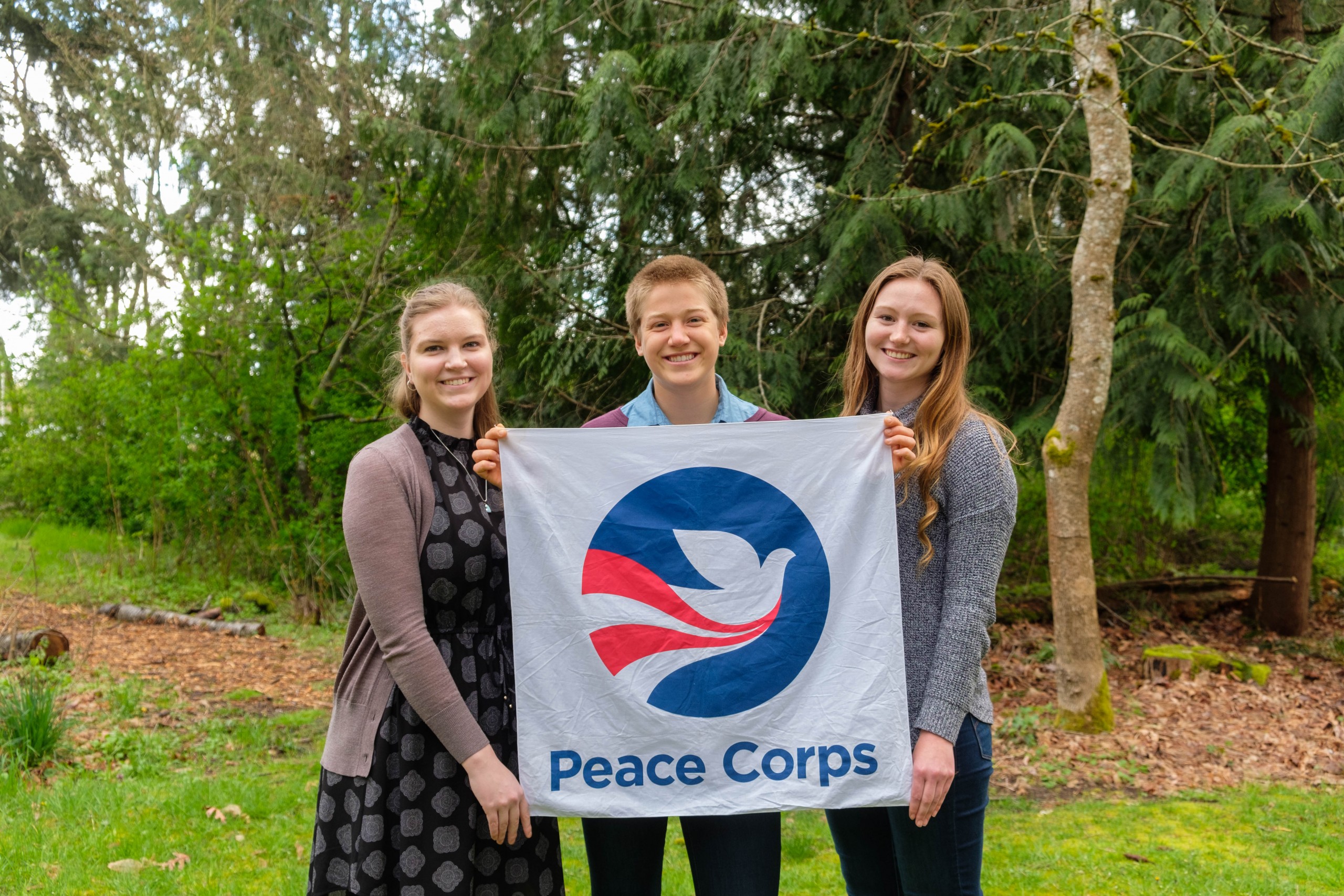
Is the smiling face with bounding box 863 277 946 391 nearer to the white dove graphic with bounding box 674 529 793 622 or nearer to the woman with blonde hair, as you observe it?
the white dove graphic with bounding box 674 529 793 622

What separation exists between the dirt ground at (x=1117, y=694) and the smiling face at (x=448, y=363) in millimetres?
4337

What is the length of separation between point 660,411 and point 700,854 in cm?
106

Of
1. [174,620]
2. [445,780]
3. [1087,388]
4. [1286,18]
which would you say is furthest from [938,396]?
[174,620]

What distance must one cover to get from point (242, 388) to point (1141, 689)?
10224 mm

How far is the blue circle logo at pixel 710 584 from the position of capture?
2246 millimetres

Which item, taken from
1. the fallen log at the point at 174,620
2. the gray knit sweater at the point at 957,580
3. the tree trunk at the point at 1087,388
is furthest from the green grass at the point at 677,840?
the fallen log at the point at 174,620

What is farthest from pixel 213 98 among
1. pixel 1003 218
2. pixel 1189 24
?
pixel 1189 24

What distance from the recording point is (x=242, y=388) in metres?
11.9

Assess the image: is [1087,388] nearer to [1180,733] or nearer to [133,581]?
[1180,733]

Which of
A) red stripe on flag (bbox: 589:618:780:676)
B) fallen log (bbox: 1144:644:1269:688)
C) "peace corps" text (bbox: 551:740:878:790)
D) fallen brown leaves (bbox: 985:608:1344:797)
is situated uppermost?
red stripe on flag (bbox: 589:618:780:676)

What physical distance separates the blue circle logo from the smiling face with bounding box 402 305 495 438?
44 centimetres

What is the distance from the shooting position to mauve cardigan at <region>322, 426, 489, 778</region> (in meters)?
2.00

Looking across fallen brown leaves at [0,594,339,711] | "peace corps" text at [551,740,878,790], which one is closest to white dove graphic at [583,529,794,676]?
"peace corps" text at [551,740,878,790]

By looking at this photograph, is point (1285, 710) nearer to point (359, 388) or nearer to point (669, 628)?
point (669, 628)
